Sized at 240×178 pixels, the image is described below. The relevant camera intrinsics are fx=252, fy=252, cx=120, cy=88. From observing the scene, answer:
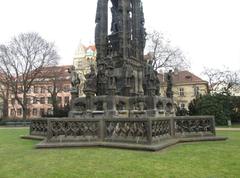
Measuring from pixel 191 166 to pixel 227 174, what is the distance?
36.5 inches

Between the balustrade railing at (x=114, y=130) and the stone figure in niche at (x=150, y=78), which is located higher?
the stone figure in niche at (x=150, y=78)

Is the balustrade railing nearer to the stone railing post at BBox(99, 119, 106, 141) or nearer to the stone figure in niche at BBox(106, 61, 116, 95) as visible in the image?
the stone railing post at BBox(99, 119, 106, 141)

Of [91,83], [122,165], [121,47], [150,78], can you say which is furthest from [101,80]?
[122,165]

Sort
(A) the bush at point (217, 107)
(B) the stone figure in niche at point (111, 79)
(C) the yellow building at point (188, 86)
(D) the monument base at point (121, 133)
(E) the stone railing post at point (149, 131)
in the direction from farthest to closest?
(C) the yellow building at point (188, 86) < (A) the bush at point (217, 107) < (B) the stone figure in niche at point (111, 79) < (D) the monument base at point (121, 133) < (E) the stone railing post at point (149, 131)

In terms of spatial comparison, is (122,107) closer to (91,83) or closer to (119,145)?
(91,83)

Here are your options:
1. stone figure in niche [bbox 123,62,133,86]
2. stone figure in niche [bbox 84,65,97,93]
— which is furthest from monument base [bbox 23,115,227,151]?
stone figure in niche [bbox 123,62,133,86]

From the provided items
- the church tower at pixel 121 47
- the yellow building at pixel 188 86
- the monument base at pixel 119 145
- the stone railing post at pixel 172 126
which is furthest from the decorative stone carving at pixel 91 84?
the yellow building at pixel 188 86

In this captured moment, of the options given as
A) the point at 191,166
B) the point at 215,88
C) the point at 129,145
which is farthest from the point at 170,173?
the point at 215,88

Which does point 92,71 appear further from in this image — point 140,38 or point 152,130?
point 152,130

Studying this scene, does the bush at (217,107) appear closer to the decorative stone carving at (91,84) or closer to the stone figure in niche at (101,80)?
the stone figure in niche at (101,80)

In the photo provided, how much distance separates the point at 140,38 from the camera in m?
16.1

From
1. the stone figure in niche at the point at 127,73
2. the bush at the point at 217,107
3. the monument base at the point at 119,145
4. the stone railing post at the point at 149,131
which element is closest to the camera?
the monument base at the point at 119,145

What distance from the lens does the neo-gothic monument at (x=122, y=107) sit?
963cm

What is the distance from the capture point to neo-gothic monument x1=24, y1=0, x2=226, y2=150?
963cm
